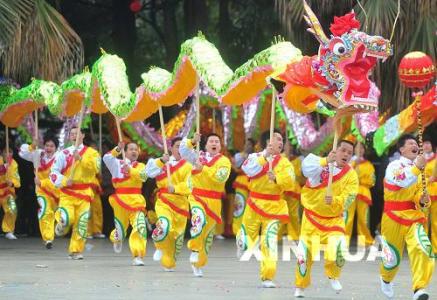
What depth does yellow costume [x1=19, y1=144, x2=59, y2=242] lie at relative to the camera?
57.1 feet

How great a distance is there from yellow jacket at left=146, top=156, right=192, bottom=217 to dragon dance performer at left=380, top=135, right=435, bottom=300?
3564 mm

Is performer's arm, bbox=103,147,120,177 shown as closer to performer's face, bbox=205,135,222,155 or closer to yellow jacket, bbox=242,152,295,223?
performer's face, bbox=205,135,222,155

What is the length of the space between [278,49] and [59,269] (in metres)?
4.23

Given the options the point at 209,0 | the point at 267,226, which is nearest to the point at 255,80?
the point at 267,226

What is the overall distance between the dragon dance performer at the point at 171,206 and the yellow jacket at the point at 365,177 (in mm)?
3889

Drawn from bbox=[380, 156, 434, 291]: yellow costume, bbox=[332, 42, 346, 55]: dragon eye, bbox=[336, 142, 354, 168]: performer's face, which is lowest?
bbox=[380, 156, 434, 291]: yellow costume

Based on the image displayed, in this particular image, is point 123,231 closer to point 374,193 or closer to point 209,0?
point 374,193

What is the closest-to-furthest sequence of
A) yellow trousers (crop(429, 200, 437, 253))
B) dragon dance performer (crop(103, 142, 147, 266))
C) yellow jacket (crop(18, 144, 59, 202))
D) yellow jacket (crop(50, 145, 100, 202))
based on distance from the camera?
dragon dance performer (crop(103, 142, 147, 266)) < yellow jacket (crop(50, 145, 100, 202)) < yellow trousers (crop(429, 200, 437, 253)) < yellow jacket (crop(18, 144, 59, 202))

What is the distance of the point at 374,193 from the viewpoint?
20.3 metres

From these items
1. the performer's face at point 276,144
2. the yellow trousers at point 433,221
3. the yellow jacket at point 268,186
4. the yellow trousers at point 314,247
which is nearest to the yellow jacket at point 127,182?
the yellow jacket at point 268,186

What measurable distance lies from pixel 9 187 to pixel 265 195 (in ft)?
24.5

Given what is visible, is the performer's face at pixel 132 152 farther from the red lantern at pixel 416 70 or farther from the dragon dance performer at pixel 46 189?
the red lantern at pixel 416 70

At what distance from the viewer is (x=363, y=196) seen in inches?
727

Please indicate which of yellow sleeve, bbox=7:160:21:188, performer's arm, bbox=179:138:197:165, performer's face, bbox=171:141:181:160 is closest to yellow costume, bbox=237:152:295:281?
performer's arm, bbox=179:138:197:165
